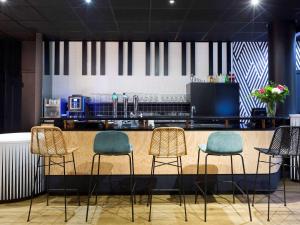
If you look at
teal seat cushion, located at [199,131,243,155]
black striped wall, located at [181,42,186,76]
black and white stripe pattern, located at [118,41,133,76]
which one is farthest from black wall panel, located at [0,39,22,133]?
teal seat cushion, located at [199,131,243,155]

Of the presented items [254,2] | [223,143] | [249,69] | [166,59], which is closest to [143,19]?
[254,2]

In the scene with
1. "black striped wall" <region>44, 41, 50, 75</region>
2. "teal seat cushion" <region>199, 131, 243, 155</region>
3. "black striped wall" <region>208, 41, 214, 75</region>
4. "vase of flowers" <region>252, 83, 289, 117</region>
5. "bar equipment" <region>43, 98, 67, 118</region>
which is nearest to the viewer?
"teal seat cushion" <region>199, 131, 243, 155</region>

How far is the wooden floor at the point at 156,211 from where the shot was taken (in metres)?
3.25

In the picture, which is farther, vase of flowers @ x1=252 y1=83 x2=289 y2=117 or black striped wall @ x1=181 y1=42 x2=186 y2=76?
black striped wall @ x1=181 y1=42 x2=186 y2=76

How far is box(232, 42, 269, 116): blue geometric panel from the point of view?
7.50 m

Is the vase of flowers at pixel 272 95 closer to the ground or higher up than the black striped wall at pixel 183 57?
closer to the ground

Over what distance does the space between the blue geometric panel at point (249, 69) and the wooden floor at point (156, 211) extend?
3751 mm

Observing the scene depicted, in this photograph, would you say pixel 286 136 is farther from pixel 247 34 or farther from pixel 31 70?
pixel 31 70

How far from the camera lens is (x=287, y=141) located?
334 cm

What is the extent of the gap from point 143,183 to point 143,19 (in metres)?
3.08

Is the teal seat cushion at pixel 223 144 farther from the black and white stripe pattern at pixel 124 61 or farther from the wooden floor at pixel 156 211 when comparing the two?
the black and white stripe pattern at pixel 124 61

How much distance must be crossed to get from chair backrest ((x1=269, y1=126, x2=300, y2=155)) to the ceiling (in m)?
2.44

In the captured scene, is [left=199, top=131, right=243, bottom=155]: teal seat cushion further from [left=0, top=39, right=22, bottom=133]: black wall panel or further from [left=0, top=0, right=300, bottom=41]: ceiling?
[left=0, top=39, right=22, bottom=133]: black wall panel

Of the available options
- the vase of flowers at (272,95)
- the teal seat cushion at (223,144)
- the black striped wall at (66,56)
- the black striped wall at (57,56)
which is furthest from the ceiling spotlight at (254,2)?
the black striped wall at (57,56)
